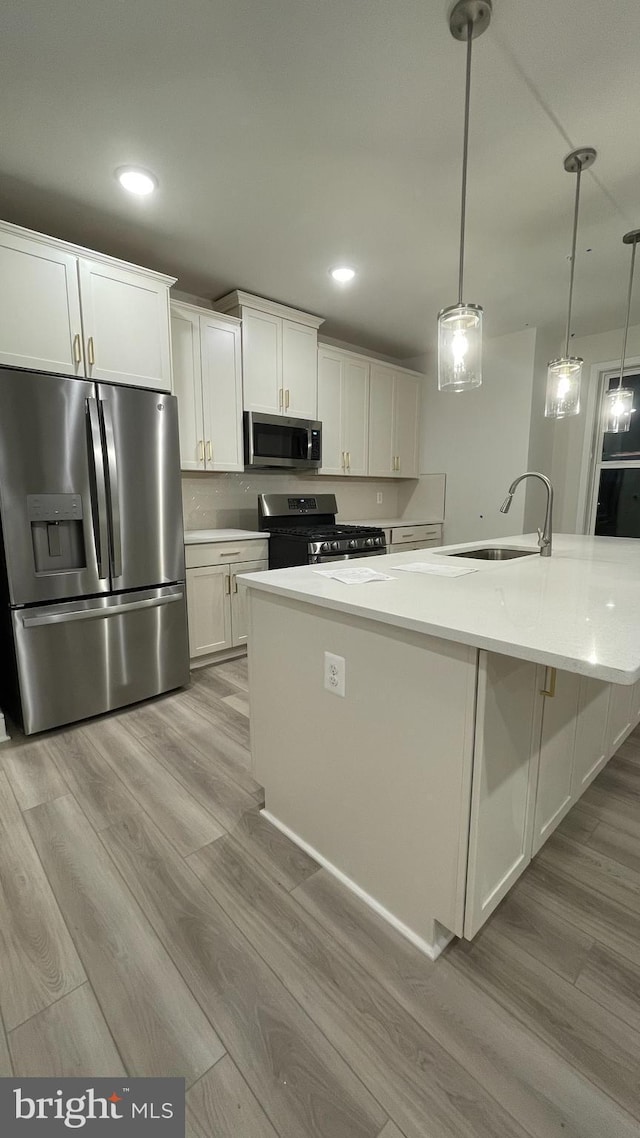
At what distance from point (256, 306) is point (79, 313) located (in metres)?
1.41

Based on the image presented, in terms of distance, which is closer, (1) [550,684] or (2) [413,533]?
(1) [550,684]

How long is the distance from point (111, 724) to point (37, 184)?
8.59 feet

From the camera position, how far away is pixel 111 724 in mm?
2432

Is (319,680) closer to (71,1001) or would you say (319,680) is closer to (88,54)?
(71,1001)

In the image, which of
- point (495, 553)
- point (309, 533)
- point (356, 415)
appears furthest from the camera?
point (356, 415)

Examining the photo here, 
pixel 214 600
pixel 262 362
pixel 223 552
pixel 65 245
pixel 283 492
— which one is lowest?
pixel 214 600

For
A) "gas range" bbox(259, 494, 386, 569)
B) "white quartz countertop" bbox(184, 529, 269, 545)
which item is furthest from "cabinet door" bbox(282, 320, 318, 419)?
"white quartz countertop" bbox(184, 529, 269, 545)

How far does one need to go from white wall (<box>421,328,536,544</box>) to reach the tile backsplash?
253 mm

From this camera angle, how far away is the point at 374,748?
1.24 m

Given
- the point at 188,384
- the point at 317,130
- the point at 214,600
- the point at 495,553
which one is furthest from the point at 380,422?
the point at 317,130

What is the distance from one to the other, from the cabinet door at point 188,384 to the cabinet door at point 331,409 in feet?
3.89

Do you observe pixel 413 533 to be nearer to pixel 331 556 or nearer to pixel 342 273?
pixel 331 556

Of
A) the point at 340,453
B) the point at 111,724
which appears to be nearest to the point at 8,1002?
the point at 111,724

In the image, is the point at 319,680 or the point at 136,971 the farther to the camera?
the point at 319,680
